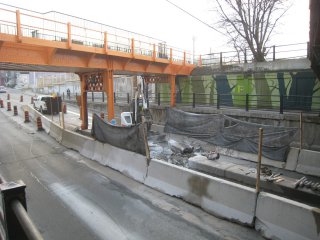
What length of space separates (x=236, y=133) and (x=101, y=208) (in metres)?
6.77

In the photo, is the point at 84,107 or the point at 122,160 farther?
the point at 84,107

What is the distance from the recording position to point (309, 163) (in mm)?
10133

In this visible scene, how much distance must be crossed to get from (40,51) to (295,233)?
1238cm

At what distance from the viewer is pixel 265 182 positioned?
844cm

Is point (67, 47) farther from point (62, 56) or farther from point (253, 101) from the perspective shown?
point (253, 101)

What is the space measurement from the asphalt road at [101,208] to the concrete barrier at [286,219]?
13.7 inches

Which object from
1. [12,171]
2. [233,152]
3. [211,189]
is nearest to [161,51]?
[233,152]

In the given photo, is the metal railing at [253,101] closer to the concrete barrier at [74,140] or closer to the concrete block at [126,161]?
the concrete block at [126,161]

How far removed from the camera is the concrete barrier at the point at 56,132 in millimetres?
15548

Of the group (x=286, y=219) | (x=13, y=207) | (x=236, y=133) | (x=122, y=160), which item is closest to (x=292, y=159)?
(x=236, y=133)

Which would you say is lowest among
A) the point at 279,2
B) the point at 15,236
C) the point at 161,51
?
the point at 15,236

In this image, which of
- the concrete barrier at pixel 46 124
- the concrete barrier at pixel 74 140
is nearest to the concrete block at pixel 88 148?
the concrete barrier at pixel 74 140

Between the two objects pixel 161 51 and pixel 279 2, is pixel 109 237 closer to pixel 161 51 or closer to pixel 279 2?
pixel 161 51

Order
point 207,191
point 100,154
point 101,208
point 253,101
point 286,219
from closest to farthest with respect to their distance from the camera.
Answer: point 286,219 < point 207,191 < point 101,208 < point 100,154 < point 253,101
